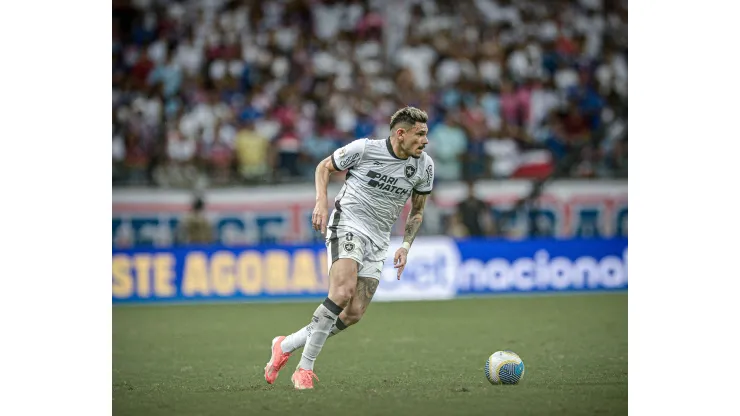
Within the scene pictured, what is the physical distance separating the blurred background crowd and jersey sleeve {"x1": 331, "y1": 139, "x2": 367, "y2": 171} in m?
7.26

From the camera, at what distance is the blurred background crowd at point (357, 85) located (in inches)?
617

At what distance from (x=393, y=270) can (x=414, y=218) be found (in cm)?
724

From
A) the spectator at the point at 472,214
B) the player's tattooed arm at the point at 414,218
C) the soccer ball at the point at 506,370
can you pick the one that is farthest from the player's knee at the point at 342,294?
the spectator at the point at 472,214

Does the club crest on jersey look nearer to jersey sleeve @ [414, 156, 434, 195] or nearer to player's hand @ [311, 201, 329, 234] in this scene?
jersey sleeve @ [414, 156, 434, 195]

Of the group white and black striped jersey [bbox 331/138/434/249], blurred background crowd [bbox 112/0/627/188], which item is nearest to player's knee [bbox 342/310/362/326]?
white and black striped jersey [bbox 331/138/434/249]

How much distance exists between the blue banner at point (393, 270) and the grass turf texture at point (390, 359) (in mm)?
481

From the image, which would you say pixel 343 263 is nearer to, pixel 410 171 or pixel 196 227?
pixel 410 171

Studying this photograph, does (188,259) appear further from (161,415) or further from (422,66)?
(161,415)

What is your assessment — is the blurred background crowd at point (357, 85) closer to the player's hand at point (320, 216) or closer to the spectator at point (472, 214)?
the spectator at point (472, 214)

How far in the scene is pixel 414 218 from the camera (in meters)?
8.20

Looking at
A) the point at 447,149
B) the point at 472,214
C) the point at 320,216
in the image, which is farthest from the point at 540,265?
the point at 320,216

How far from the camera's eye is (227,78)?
54.1 ft

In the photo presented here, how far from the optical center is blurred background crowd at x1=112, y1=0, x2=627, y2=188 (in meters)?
15.7
